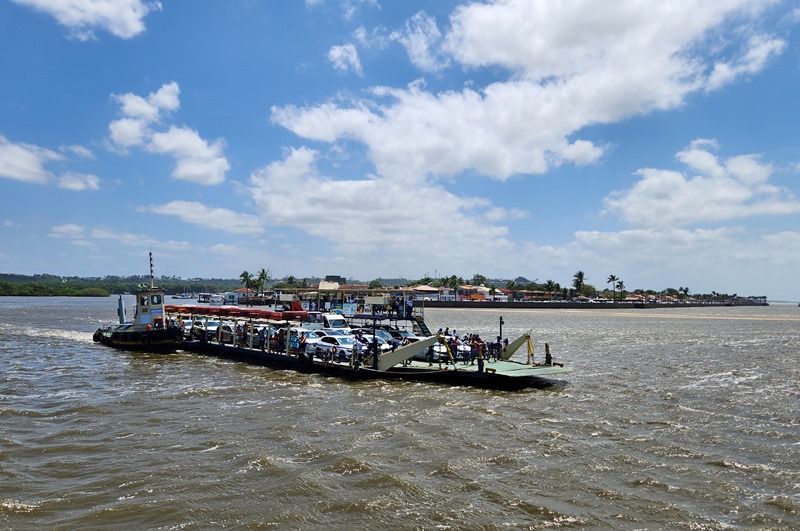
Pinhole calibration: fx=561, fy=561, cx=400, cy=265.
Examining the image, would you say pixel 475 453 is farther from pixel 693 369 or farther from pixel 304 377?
pixel 693 369

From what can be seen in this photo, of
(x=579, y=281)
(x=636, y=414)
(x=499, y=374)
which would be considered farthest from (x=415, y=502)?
(x=579, y=281)

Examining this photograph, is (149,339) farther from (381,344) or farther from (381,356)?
(381,356)

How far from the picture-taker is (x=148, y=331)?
36.4m

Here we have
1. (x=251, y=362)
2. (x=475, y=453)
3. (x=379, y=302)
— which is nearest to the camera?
(x=475, y=453)

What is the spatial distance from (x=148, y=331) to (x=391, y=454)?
27720 millimetres

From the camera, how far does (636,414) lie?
61.3 feet

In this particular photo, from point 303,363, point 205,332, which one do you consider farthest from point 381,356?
point 205,332

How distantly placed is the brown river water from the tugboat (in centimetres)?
1010

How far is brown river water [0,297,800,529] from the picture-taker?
1027 centimetres

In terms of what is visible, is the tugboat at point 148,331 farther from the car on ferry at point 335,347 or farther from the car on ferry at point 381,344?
the car on ferry at point 381,344

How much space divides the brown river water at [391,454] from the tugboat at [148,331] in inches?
398

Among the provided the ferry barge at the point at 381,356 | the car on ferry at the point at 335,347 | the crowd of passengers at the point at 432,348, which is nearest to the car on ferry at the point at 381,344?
the crowd of passengers at the point at 432,348

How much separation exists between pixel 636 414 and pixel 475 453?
25.0 feet

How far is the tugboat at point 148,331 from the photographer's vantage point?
36156 mm
